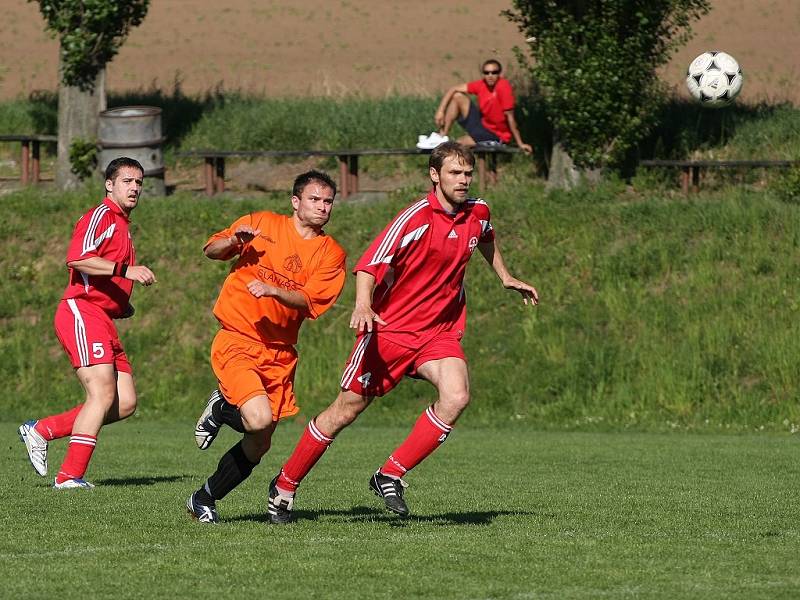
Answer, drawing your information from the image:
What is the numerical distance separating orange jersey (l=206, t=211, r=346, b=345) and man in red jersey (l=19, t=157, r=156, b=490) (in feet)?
4.93

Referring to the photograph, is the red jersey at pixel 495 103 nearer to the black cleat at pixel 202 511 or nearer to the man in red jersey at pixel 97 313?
the man in red jersey at pixel 97 313

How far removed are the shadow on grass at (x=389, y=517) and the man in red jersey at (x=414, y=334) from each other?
1.08 ft

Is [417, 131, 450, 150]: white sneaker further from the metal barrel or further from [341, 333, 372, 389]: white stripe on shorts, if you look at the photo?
[341, 333, 372, 389]: white stripe on shorts

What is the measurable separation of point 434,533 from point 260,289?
5.03 ft

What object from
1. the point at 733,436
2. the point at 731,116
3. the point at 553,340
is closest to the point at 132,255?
the point at 733,436

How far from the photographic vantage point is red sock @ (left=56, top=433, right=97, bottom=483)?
10.1 meters

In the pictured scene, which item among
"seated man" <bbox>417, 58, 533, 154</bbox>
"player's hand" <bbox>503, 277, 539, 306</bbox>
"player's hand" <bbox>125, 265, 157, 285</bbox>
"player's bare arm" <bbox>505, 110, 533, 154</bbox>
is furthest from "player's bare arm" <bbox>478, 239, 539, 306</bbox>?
"seated man" <bbox>417, 58, 533, 154</bbox>

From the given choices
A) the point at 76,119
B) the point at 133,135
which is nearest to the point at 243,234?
the point at 133,135

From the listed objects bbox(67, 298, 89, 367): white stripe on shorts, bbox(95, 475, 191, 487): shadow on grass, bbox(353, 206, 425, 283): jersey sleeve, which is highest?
bbox(353, 206, 425, 283): jersey sleeve

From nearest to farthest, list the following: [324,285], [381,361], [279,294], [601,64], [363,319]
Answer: [363,319], [279,294], [381,361], [324,285], [601,64]

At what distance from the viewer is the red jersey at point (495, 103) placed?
22156 mm

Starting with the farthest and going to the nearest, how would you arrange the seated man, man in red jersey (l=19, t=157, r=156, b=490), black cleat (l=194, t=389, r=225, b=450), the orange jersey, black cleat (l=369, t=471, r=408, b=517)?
the seated man, man in red jersey (l=19, t=157, r=156, b=490), black cleat (l=194, t=389, r=225, b=450), the orange jersey, black cleat (l=369, t=471, r=408, b=517)

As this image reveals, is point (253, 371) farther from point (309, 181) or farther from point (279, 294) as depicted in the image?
point (309, 181)

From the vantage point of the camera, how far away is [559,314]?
19141mm
